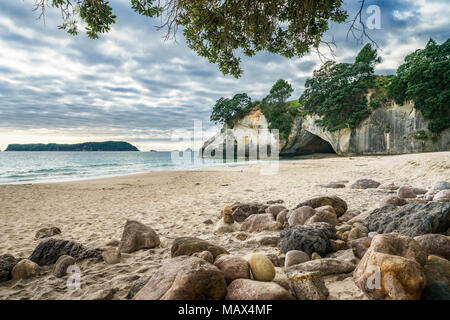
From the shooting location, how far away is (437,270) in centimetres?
155

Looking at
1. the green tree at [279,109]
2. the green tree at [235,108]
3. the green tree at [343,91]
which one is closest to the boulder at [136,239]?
the green tree at [343,91]

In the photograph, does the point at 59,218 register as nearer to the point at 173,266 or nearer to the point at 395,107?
the point at 173,266

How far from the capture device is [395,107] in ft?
88.2

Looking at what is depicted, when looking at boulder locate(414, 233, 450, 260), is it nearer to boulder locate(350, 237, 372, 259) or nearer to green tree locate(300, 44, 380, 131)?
boulder locate(350, 237, 372, 259)

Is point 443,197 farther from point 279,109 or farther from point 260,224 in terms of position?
point 279,109

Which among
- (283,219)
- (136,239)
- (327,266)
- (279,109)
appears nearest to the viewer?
(327,266)

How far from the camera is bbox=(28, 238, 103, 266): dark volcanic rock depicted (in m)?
2.63

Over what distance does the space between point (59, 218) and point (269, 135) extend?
133 ft

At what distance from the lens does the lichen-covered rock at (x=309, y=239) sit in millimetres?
2326

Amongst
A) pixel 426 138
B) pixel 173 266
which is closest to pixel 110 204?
pixel 173 266

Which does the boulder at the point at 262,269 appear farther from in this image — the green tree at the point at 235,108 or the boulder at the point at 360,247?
the green tree at the point at 235,108

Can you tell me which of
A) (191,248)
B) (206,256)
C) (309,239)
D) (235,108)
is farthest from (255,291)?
(235,108)

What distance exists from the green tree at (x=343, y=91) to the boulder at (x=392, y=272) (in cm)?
3307

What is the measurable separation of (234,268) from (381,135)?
3362cm
